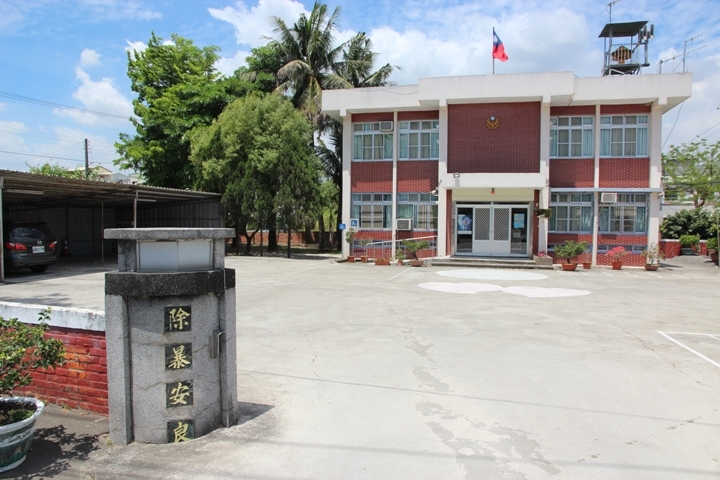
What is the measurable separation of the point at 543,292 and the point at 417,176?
11553mm

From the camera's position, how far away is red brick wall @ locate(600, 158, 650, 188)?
70.0 feet

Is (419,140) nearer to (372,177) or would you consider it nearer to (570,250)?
(372,177)

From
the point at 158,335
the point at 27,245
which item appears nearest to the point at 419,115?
the point at 27,245

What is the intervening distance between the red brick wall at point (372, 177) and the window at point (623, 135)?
9.80 metres

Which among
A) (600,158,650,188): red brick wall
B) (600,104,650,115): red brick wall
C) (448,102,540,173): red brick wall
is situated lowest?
(600,158,650,188): red brick wall

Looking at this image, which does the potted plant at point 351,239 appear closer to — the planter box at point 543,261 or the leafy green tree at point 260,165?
the leafy green tree at point 260,165

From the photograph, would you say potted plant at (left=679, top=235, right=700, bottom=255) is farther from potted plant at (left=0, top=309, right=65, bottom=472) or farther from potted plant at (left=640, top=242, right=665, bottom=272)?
potted plant at (left=0, top=309, right=65, bottom=472)

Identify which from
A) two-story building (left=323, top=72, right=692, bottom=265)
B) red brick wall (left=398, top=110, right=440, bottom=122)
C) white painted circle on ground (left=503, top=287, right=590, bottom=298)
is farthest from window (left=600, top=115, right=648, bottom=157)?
white painted circle on ground (left=503, top=287, right=590, bottom=298)

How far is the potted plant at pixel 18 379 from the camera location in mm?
3520

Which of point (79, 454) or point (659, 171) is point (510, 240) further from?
point (79, 454)

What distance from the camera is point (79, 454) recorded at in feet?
12.6

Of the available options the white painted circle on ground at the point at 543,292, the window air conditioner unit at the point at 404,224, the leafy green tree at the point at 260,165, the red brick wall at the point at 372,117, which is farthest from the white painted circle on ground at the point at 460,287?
the red brick wall at the point at 372,117

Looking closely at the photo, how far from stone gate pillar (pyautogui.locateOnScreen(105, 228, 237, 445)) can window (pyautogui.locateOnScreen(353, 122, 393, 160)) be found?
20316 mm

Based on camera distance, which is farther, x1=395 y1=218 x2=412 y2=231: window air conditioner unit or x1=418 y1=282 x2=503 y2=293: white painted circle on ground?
x1=395 y1=218 x2=412 y2=231: window air conditioner unit
